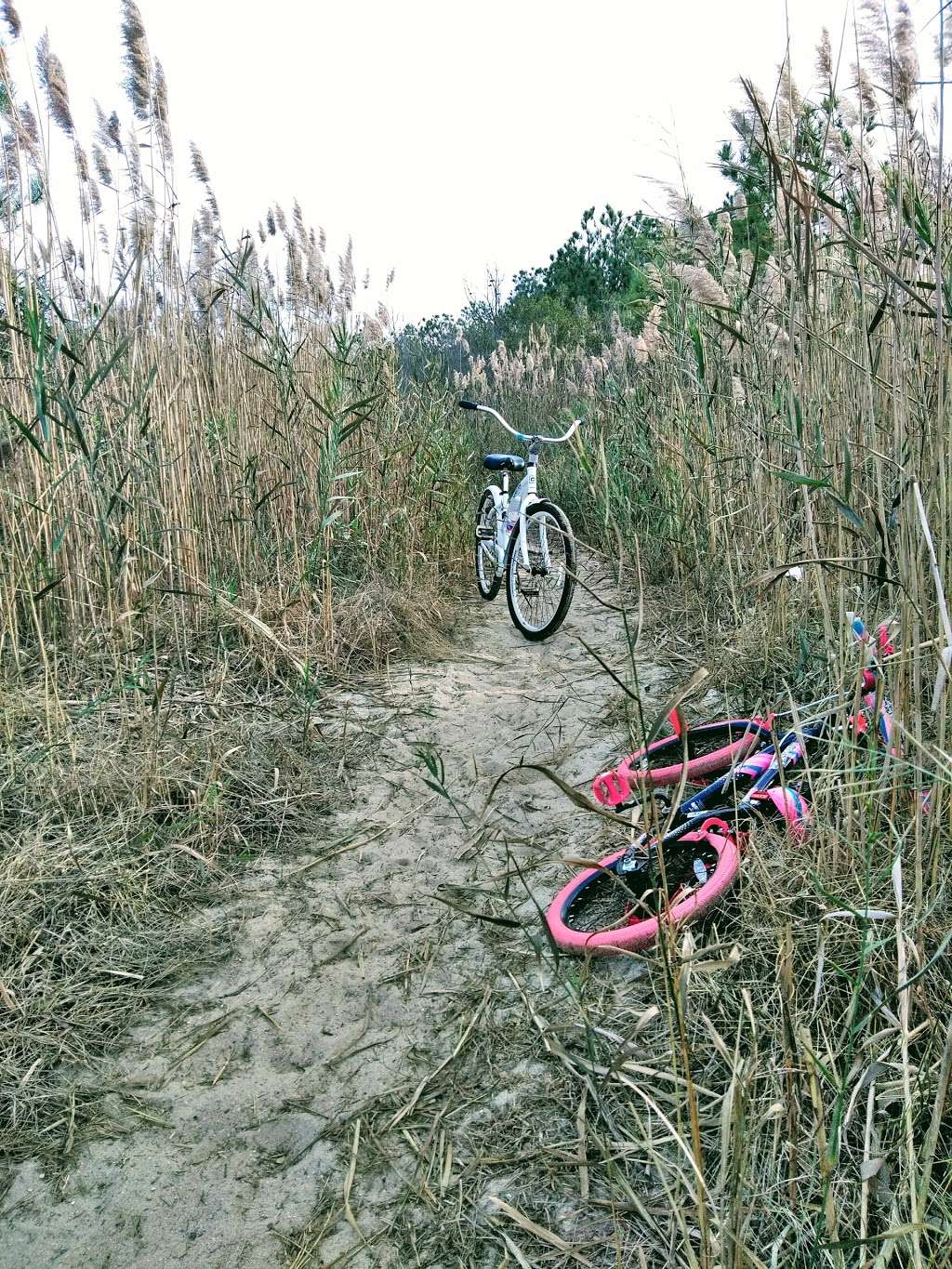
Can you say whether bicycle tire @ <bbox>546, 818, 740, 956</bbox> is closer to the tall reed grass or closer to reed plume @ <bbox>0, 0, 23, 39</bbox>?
the tall reed grass

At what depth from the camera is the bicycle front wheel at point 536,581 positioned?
4.52 m

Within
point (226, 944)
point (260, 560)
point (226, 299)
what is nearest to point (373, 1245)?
point (226, 944)

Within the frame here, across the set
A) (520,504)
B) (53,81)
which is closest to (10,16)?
(53,81)

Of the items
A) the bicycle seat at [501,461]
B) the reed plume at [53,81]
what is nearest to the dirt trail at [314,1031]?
the bicycle seat at [501,461]

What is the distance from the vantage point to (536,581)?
192 inches

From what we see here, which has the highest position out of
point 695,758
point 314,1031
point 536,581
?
point 536,581

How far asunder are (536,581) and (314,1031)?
3194 millimetres

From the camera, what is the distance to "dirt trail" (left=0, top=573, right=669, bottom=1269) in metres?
1.52

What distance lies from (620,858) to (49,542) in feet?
7.32

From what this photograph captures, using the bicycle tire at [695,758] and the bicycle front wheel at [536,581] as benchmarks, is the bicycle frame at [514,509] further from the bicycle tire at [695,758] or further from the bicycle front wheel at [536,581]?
the bicycle tire at [695,758]

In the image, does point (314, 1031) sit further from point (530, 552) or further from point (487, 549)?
point (487, 549)

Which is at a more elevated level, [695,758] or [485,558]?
[485,558]

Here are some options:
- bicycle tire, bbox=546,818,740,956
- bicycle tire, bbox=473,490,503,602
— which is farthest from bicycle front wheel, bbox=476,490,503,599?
bicycle tire, bbox=546,818,740,956

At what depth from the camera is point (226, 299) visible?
4.26 metres
